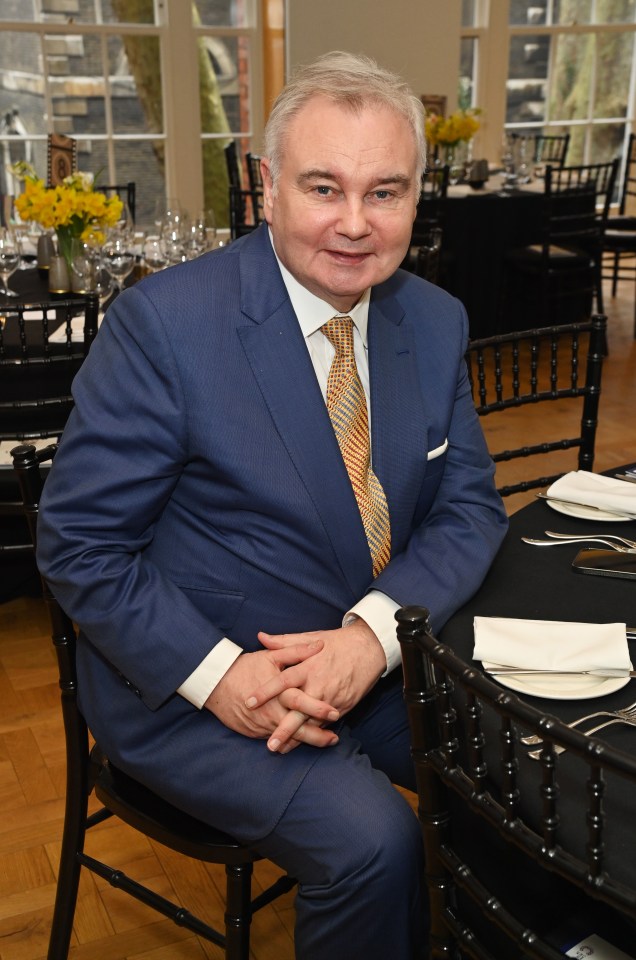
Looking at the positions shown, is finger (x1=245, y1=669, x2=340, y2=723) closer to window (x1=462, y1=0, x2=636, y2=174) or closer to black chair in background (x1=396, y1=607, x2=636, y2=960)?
black chair in background (x1=396, y1=607, x2=636, y2=960)

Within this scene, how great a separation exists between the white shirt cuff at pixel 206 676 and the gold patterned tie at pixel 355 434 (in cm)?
27

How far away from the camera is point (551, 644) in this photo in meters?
1.26

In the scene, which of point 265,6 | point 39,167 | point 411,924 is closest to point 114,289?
point 411,924

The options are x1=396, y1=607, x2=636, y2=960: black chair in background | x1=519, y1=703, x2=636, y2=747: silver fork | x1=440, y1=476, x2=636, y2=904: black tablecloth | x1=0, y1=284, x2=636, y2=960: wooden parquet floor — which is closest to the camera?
x1=396, y1=607, x2=636, y2=960: black chair in background

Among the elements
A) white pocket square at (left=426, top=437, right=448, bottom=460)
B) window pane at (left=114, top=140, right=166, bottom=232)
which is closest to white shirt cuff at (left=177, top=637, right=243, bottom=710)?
white pocket square at (left=426, top=437, right=448, bottom=460)

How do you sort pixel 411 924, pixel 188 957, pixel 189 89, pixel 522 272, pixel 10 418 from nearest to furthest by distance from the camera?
pixel 411 924, pixel 188 957, pixel 10 418, pixel 522 272, pixel 189 89

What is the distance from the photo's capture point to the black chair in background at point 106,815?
1432 mm

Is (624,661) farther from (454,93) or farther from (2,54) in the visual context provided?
(454,93)

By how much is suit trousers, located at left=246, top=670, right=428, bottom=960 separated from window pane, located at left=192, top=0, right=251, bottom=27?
630 cm

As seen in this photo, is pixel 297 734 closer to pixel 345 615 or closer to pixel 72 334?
pixel 345 615

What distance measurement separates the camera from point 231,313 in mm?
1457

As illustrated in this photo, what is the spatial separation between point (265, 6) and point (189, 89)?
0.77m

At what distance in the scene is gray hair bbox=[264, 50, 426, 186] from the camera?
1396 mm

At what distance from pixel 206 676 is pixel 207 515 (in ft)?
0.72
